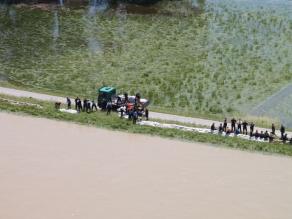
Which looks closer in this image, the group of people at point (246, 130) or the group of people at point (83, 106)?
the group of people at point (246, 130)

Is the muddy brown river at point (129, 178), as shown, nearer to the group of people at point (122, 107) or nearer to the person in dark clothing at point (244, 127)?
the group of people at point (122, 107)

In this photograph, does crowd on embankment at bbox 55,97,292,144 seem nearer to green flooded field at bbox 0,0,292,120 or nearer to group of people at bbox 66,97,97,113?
group of people at bbox 66,97,97,113

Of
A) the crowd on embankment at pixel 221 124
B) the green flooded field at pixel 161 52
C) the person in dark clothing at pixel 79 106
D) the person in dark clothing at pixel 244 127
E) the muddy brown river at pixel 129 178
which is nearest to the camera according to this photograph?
the muddy brown river at pixel 129 178

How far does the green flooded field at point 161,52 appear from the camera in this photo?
35.1 meters

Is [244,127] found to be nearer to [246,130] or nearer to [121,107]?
[246,130]

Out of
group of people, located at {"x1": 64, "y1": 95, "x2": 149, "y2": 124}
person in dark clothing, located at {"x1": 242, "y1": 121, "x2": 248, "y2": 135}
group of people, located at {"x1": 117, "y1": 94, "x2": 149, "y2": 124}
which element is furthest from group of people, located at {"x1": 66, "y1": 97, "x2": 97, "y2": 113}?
person in dark clothing, located at {"x1": 242, "y1": 121, "x2": 248, "y2": 135}

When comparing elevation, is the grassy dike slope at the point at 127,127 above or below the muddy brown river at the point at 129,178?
above

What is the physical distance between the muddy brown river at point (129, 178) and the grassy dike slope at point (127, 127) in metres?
0.46

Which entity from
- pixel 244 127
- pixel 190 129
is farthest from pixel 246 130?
pixel 190 129

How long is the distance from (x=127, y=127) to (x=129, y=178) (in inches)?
223

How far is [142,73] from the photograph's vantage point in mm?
37969

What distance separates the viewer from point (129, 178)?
23.5 meters

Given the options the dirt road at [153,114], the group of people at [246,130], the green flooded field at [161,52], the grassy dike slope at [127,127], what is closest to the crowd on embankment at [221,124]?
the group of people at [246,130]

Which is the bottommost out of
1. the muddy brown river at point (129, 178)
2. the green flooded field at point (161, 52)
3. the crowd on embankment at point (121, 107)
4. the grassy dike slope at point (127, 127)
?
the muddy brown river at point (129, 178)
